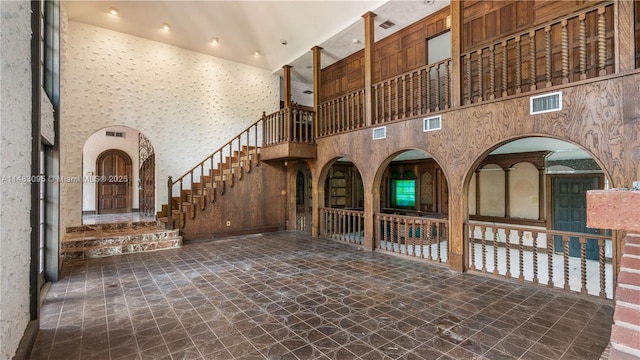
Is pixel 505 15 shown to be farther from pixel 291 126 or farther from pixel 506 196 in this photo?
pixel 291 126

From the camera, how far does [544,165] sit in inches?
281

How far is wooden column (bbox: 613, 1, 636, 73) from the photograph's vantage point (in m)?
3.17

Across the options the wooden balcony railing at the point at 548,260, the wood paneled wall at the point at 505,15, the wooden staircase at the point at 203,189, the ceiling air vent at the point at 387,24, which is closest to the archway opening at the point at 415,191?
the wooden balcony railing at the point at 548,260

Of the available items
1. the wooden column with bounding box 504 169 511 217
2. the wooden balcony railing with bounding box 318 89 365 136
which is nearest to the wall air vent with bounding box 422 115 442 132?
the wooden balcony railing with bounding box 318 89 365 136

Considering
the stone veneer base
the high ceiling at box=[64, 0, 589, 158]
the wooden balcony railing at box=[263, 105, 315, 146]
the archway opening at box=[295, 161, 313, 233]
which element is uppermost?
the high ceiling at box=[64, 0, 589, 158]

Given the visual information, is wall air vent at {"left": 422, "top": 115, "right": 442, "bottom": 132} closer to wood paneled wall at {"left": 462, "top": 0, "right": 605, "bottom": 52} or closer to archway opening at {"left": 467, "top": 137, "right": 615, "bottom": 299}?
wood paneled wall at {"left": 462, "top": 0, "right": 605, "bottom": 52}

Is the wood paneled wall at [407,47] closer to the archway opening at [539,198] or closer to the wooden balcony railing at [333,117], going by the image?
the wooden balcony railing at [333,117]

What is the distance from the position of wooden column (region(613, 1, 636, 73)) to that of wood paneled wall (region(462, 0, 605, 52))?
6.09ft

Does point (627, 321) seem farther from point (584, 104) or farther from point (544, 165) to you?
point (544, 165)

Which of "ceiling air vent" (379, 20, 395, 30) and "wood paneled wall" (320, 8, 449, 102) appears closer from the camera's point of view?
"wood paneled wall" (320, 8, 449, 102)

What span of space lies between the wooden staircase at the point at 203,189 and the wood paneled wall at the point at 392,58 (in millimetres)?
2872

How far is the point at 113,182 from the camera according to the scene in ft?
34.6

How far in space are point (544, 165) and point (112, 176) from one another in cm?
1341

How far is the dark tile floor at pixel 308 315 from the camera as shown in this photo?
2564 mm
